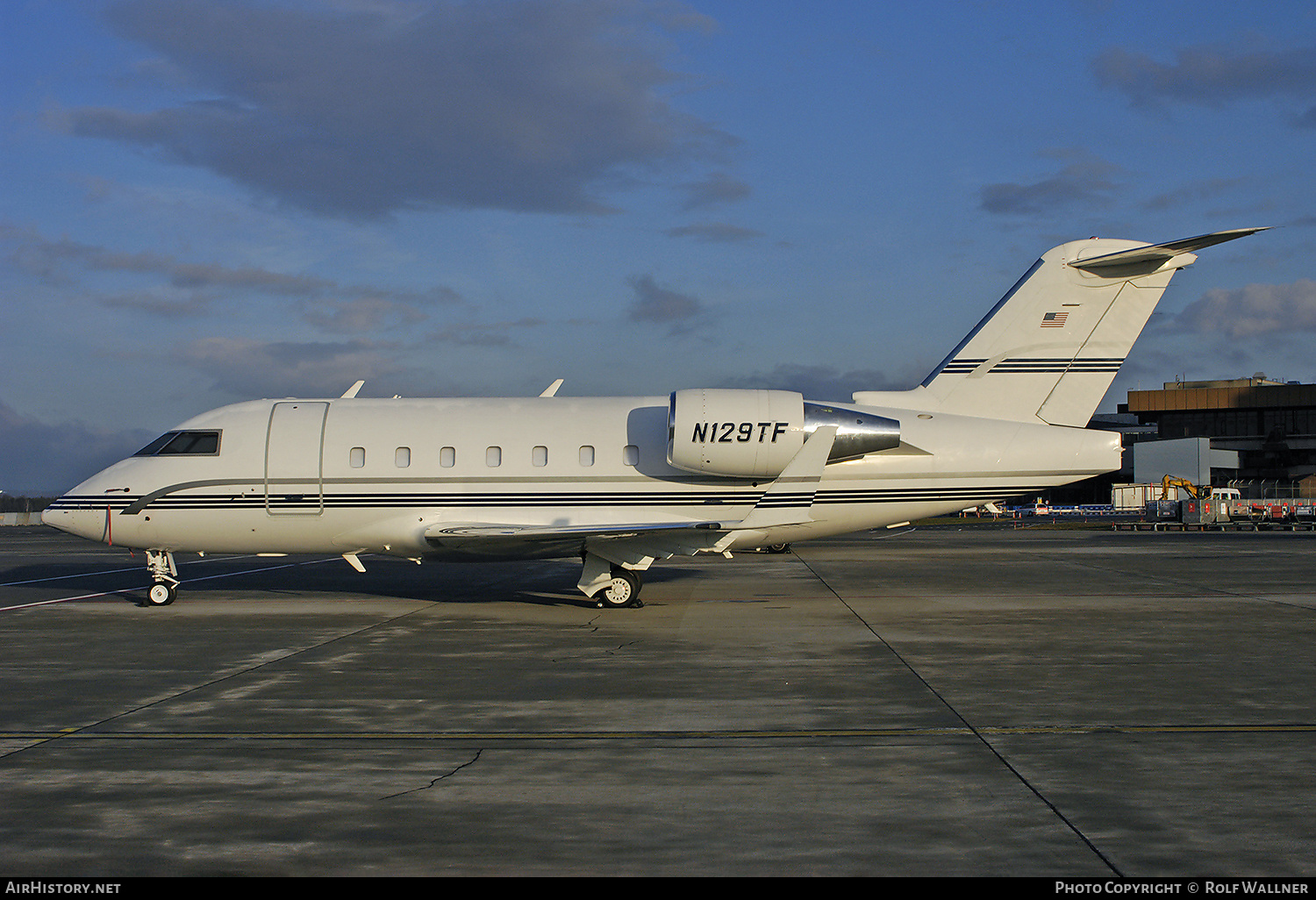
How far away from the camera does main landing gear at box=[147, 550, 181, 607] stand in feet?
55.3

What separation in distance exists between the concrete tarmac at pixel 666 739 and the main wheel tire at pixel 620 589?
0.77 feet

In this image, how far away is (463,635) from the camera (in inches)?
522

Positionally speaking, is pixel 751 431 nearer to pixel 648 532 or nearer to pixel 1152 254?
pixel 648 532

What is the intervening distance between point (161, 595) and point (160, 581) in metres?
0.30

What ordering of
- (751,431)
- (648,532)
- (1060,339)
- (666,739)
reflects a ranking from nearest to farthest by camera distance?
1. (666,739)
2. (648,532)
3. (751,431)
4. (1060,339)

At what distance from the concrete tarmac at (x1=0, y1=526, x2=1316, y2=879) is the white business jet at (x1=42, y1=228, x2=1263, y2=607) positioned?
4.68ft

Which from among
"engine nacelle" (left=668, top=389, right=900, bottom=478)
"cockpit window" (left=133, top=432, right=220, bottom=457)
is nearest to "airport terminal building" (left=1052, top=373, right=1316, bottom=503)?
"engine nacelle" (left=668, top=389, right=900, bottom=478)

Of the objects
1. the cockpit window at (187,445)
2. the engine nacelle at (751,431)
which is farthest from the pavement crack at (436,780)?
the cockpit window at (187,445)

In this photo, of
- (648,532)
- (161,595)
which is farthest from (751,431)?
(161,595)

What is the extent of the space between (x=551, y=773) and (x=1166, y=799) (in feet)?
13.0

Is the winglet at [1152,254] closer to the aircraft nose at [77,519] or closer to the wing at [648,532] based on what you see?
the wing at [648,532]

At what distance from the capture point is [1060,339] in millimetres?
16781

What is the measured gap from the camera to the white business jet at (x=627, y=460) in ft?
51.2
